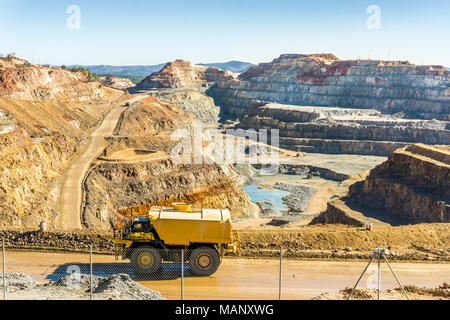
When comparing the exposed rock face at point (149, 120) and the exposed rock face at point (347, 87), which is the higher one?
the exposed rock face at point (347, 87)

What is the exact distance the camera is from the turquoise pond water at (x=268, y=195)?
54562mm

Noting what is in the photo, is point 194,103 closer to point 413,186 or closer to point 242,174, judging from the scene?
point 242,174

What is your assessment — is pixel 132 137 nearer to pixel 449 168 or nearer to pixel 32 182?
pixel 32 182

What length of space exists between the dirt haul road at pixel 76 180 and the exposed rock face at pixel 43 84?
15.6 m

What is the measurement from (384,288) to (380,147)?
3049 inches

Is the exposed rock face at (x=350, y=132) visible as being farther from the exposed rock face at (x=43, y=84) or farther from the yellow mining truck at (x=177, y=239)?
the yellow mining truck at (x=177, y=239)

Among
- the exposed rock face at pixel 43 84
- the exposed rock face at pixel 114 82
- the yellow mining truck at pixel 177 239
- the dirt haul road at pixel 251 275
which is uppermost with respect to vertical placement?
the exposed rock face at pixel 114 82

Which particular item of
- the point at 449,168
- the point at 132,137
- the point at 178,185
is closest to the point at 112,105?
the point at 132,137

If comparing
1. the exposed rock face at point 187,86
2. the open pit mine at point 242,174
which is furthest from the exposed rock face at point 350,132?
the exposed rock face at point 187,86

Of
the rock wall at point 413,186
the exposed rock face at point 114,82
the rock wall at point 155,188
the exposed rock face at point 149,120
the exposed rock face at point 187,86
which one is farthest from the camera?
the exposed rock face at point 114,82

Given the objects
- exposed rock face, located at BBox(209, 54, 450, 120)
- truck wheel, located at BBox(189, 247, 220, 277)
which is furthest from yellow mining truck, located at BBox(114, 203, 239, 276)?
exposed rock face, located at BBox(209, 54, 450, 120)

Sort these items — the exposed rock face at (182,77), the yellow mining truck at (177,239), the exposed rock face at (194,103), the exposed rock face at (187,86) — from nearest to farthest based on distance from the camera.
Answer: the yellow mining truck at (177,239), the exposed rock face at (194,103), the exposed rock face at (187,86), the exposed rock face at (182,77)

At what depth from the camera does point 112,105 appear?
81562 millimetres

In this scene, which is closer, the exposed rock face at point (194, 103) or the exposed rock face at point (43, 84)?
the exposed rock face at point (43, 84)
